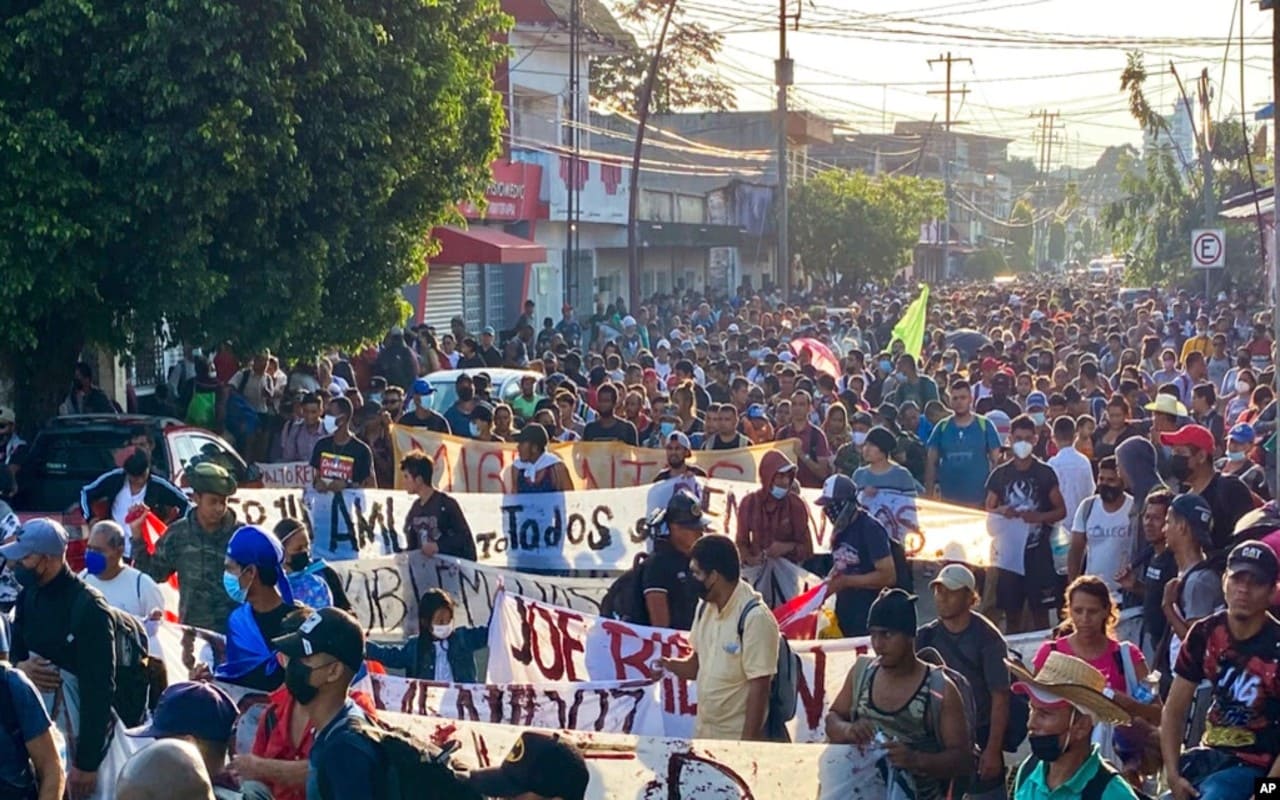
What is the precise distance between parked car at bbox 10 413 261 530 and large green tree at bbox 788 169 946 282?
47.2 m

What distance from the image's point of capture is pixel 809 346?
25609mm

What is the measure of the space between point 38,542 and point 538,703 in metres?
2.33

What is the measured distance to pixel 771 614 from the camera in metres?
7.50

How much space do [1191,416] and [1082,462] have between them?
3882 millimetres

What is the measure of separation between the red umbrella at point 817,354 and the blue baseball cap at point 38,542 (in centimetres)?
1803

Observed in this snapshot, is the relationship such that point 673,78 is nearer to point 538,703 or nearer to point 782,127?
point 782,127

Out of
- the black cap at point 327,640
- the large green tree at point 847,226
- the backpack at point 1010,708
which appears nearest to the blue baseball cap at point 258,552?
the black cap at point 327,640

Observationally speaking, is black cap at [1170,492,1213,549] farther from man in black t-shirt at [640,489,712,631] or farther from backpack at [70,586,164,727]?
backpack at [70,586,164,727]

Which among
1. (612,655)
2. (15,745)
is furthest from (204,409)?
(15,745)

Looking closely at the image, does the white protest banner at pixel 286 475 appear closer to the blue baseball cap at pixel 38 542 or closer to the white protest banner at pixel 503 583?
the white protest banner at pixel 503 583

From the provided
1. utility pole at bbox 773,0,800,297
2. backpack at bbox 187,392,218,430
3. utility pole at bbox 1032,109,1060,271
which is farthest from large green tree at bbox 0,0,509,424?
utility pole at bbox 1032,109,1060,271

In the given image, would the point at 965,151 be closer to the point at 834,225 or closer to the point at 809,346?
the point at 834,225

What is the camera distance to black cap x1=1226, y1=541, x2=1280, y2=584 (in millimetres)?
6133

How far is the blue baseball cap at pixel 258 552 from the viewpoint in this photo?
6.97m
